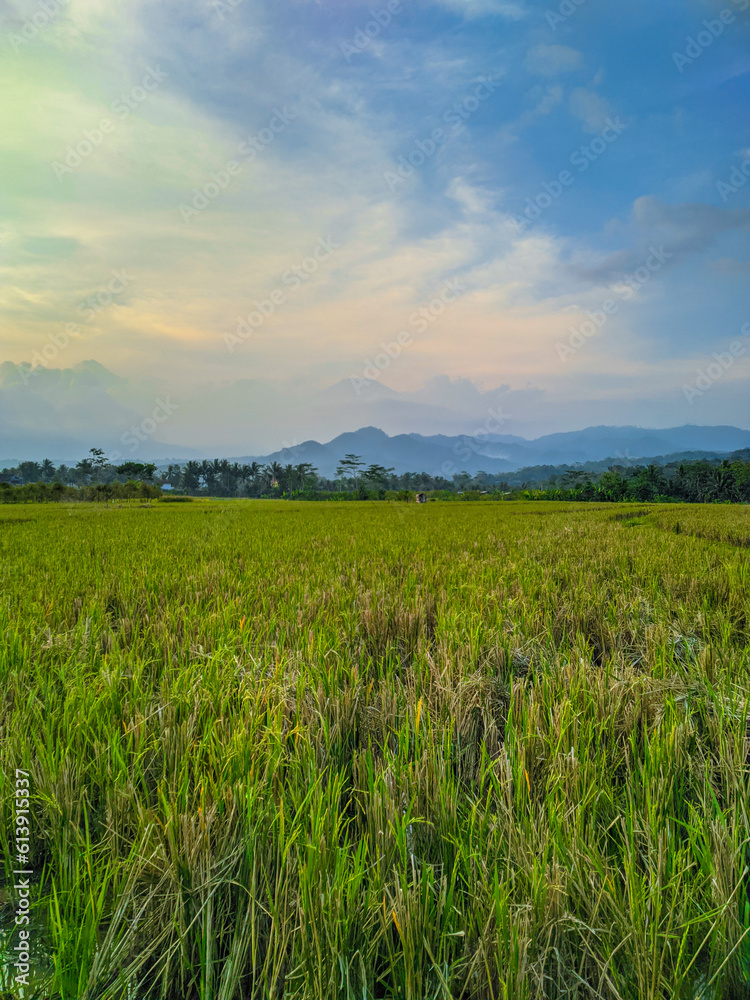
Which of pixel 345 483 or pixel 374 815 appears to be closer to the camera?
pixel 374 815

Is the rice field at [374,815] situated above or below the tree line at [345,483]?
below

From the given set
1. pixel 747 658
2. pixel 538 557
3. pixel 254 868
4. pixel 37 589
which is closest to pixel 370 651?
pixel 254 868

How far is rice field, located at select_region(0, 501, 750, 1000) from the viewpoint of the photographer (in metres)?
0.77

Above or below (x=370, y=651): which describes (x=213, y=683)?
above

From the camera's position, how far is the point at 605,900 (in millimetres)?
831

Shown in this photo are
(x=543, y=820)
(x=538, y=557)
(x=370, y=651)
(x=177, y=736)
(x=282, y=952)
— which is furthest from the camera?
(x=538, y=557)

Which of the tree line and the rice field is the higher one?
the tree line

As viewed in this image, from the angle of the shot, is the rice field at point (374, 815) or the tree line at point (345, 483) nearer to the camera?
the rice field at point (374, 815)

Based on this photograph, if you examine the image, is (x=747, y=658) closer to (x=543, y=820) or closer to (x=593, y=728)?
(x=593, y=728)

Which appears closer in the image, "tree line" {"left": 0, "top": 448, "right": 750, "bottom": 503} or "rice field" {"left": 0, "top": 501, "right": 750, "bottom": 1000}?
"rice field" {"left": 0, "top": 501, "right": 750, "bottom": 1000}

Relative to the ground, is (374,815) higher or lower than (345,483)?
lower

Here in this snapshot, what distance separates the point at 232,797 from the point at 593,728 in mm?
1069

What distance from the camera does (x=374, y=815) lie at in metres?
1.01

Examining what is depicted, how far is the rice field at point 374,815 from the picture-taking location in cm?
77
